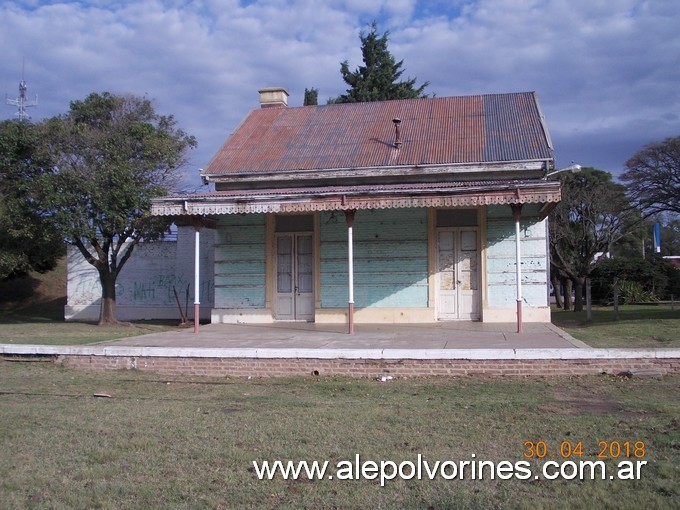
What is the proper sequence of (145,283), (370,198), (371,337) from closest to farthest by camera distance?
1. (371,337)
2. (370,198)
3. (145,283)

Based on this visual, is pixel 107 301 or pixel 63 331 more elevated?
pixel 107 301

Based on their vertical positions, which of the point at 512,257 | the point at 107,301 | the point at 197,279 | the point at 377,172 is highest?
the point at 377,172

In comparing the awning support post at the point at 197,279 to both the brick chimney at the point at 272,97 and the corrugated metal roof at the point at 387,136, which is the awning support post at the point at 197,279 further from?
the brick chimney at the point at 272,97

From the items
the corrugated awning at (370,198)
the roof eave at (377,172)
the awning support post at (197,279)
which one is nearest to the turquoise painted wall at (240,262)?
the roof eave at (377,172)

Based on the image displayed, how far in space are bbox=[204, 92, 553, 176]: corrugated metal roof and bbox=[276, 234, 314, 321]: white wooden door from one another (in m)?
1.82

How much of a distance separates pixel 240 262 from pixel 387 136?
5170 millimetres

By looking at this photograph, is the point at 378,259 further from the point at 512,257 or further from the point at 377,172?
the point at 512,257

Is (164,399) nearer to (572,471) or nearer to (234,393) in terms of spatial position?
(234,393)

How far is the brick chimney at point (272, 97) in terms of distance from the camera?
69.8 feet

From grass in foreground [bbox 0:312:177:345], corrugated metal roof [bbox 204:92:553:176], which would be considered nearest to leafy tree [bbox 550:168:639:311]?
corrugated metal roof [bbox 204:92:553:176]

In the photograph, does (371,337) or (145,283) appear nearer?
(371,337)

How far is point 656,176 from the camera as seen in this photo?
28.5 metres

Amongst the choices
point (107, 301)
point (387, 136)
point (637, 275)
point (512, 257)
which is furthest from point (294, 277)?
point (637, 275)

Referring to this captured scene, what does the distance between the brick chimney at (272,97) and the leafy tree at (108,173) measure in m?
3.22
